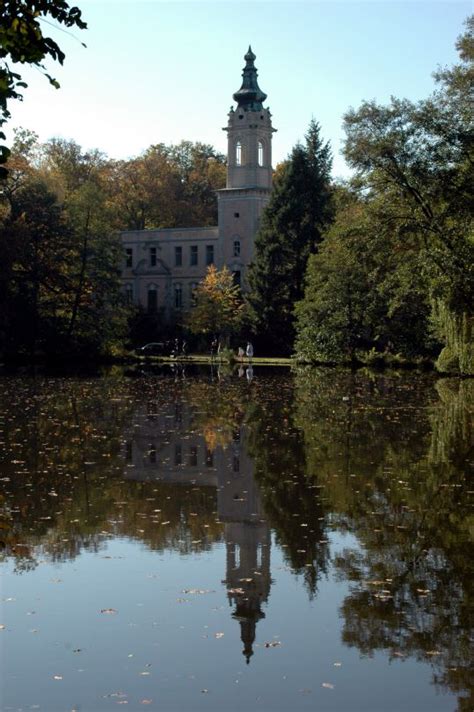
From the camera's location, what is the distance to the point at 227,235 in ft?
274

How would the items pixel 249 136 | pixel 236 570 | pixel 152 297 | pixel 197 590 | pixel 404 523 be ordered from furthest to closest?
pixel 152 297, pixel 249 136, pixel 404 523, pixel 236 570, pixel 197 590

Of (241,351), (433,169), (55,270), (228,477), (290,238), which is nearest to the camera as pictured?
(228,477)

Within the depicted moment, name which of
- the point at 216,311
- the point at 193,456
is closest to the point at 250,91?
the point at 216,311

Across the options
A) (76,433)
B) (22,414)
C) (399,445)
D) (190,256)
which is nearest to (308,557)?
(399,445)

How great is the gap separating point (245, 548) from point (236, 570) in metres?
0.96

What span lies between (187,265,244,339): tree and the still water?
5078 cm

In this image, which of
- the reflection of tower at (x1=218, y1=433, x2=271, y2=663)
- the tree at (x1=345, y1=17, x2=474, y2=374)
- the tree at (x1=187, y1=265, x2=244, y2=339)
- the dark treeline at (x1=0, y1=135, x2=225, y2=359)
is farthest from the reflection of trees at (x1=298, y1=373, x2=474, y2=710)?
the tree at (x1=187, y1=265, x2=244, y2=339)

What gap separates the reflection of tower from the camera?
28.2 ft

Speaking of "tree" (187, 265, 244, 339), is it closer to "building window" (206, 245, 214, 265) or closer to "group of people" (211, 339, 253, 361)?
"group of people" (211, 339, 253, 361)

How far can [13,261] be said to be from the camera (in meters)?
55.2

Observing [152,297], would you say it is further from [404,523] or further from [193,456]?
[404,523]

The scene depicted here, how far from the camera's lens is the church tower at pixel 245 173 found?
81375 millimetres

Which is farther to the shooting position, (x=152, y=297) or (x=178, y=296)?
(x=152, y=297)

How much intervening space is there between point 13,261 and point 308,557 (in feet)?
153
